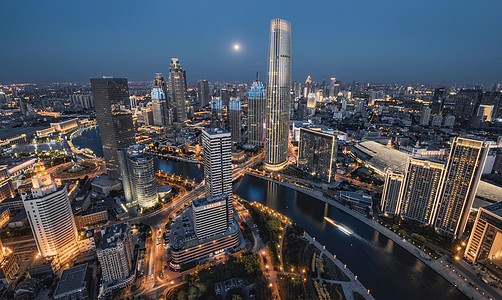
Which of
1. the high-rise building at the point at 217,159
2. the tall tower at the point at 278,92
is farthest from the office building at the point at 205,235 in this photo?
the tall tower at the point at 278,92

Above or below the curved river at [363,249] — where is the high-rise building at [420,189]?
above

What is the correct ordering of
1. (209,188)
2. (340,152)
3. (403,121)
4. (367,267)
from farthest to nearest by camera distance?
(403,121)
(340,152)
(209,188)
(367,267)

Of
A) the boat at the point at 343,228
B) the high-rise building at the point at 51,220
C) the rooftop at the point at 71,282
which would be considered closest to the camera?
the rooftop at the point at 71,282

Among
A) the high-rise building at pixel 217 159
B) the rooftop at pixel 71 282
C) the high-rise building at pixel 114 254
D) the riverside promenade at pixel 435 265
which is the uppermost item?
the high-rise building at pixel 217 159

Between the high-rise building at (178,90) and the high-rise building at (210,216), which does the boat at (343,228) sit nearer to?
the high-rise building at (210,216)

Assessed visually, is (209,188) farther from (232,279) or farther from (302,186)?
(302,186)

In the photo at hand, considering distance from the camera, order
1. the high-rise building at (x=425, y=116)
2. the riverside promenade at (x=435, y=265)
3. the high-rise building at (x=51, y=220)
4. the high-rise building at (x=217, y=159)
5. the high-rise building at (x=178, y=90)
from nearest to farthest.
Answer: the riverside promenade at (x=435, y=265)
the high-rise building at (x=51, y=220)
the high-rise building at (x=217, y=159)
the high-rise building at (x=425, y=116)
the high-rise building at (x=178, y=90)

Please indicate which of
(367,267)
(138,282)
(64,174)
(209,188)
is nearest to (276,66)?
(209,188)

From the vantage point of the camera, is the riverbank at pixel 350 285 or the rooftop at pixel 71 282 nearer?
the rooftop at pixel 71 282
